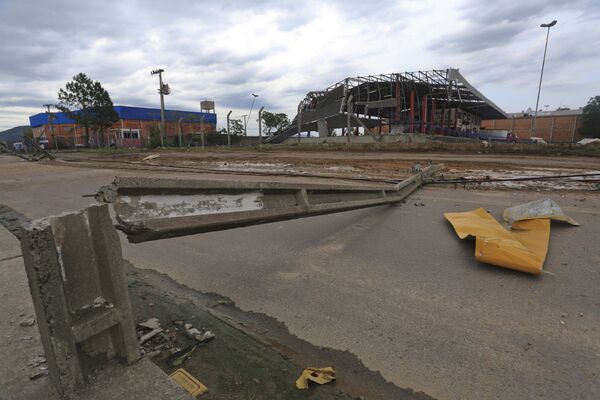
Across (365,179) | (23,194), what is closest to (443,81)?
(365,179)

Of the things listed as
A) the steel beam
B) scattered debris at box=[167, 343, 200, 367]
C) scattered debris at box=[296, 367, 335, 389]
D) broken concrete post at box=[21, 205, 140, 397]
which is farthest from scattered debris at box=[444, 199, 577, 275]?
broken concrete post at box=[21, 205, 140, 397]

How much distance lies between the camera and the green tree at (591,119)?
6125 cm

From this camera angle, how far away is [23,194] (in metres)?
9.02

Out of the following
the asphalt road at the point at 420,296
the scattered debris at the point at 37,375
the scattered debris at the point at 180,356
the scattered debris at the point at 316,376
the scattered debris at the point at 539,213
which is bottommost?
the asphalt road at the point at 420,296

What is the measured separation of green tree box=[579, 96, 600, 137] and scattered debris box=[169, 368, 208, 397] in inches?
3261

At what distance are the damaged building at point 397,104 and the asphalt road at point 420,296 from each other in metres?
36.3

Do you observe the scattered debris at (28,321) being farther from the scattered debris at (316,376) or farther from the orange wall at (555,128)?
the orange wall at (555,128)

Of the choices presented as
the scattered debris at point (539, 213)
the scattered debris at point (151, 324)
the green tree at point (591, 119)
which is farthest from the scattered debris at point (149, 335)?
the green tree at point (591, 119)

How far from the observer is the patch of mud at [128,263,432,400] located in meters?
1.87

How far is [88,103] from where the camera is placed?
2167 inches

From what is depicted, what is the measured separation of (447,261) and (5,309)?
410 centimetres

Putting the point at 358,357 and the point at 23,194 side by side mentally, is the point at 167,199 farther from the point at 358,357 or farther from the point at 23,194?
the point at 23,194

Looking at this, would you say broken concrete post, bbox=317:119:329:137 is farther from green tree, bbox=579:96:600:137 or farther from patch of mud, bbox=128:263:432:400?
patch of mud, bbox=128:263:432:400

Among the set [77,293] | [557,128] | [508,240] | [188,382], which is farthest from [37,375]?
[557,128]
